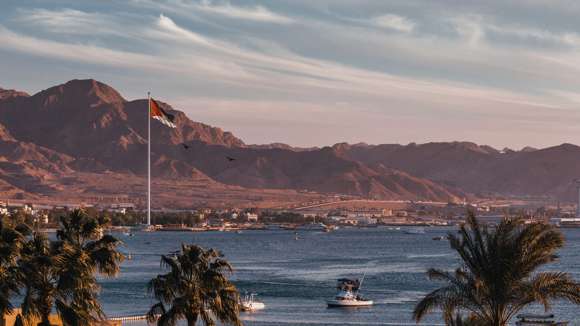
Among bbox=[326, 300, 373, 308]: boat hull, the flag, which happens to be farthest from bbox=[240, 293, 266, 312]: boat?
the flag

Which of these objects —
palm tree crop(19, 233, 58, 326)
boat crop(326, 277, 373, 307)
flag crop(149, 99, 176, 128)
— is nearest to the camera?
palm tree crop(19, 233, 58, 326)

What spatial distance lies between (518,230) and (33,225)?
1226 centimetres

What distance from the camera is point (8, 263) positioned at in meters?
30.5

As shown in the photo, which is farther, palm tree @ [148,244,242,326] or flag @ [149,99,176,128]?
flag @ [149,99,176,128]

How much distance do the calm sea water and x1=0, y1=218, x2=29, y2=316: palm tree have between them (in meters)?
37.5

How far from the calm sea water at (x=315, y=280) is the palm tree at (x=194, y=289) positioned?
117ft

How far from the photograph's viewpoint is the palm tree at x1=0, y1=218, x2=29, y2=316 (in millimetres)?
30266

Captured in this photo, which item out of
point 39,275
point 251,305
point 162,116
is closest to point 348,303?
point 251,305

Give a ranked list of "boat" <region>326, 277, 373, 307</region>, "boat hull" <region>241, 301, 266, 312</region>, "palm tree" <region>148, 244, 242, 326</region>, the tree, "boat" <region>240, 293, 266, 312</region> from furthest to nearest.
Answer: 1. "boat" <region>326, 277, 373, 307</region>
2. "boat" <region>240, 293, 266, 312</region>
3. "boat hull" <region>241, 301, 266, 312</region>
4. "palm tree" <region>148, 244, 242, 326</region>
5. the tree

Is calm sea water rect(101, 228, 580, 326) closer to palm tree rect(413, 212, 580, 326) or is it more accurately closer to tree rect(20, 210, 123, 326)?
tree rect(20, 210, 123, 326)

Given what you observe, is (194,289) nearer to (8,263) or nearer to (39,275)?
(39,275)

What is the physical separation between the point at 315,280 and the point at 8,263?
76065 mm

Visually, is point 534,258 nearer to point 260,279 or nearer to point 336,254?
point 260,279

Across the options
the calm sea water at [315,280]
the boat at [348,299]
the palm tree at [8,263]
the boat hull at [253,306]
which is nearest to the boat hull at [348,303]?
the boat at [348,299]
